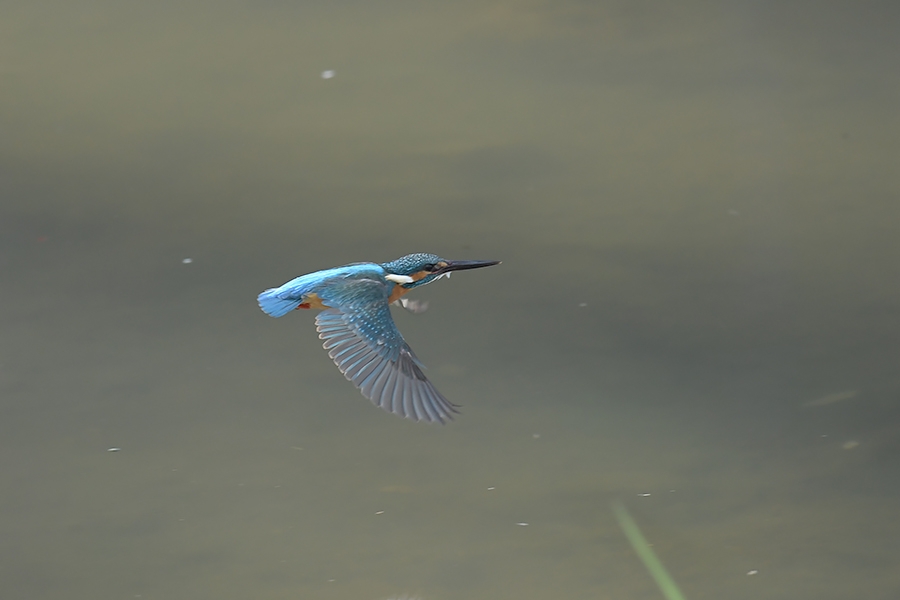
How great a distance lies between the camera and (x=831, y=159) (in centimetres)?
393

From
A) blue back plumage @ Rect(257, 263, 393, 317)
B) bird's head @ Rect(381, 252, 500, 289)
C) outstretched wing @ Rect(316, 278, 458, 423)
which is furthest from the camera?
bird's head @ Rect(381, 252, 500, 289)

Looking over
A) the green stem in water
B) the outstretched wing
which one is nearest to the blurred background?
the green stem in water

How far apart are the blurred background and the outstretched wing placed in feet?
1.22

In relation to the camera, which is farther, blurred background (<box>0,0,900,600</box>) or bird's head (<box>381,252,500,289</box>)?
bird's head (<box>381,252,500,289</box>)

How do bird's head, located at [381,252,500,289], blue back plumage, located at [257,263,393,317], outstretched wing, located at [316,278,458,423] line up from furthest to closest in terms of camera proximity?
bird's head, located at [381,252,500,289]
blue back plumage, located at [257,263,393,317]
outstretched wing, located at [316,278,458,423]

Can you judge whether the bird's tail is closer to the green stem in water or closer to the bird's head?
the bird's head

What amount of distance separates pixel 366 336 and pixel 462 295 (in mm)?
906

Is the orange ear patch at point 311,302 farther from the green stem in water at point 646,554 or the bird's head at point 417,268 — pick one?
the green stem in water at point 646,554

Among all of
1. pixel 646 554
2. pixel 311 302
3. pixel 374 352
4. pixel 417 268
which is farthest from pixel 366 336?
pixel 646 554

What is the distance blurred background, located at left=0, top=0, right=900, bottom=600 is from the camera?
8.14 feet

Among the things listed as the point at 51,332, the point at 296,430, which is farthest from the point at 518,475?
the point at 51,332

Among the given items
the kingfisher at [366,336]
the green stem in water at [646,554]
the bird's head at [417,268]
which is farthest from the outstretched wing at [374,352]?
the green stem in water at [646,554]

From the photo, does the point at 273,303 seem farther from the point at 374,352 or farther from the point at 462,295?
the point at 462,295

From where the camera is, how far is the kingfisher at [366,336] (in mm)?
2324
